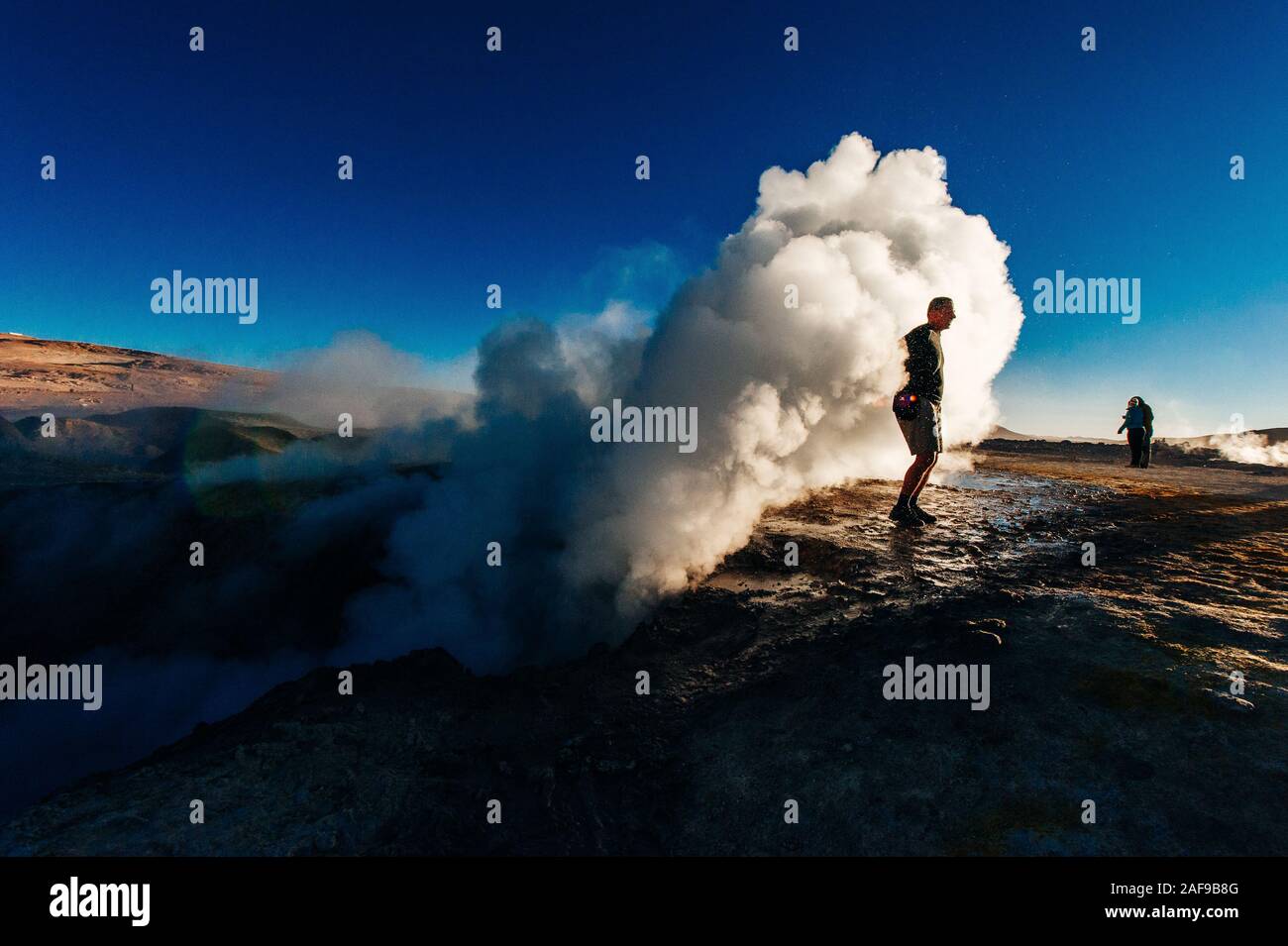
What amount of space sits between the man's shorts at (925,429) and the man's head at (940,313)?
107 cm

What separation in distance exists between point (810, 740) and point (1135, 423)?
1942 cm

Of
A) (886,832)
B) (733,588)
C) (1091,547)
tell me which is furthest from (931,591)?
(886,832)

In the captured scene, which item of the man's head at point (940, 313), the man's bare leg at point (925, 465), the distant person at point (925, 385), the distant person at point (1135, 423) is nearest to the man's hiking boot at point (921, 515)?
the man's bare leg at point (925, 465)

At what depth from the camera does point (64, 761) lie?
774 cm

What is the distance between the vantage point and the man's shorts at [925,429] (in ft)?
24.4

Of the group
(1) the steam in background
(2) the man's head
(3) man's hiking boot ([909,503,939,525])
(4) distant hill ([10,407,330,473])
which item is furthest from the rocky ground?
(1) the steam in background

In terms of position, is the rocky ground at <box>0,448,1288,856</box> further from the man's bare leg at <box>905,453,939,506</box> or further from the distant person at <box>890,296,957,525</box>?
the distant person at <box>890,296,957,525</box>

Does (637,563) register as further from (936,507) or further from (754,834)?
(936,507)

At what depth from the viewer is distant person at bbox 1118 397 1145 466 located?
16.3 m

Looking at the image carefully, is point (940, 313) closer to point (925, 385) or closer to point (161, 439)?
point (925, 385)

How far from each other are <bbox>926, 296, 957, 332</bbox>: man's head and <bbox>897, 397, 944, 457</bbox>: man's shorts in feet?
3.52

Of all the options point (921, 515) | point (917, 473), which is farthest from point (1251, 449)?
point (917, 473)

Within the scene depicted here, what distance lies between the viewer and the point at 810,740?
3820 mm
